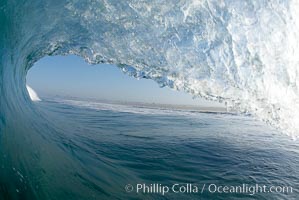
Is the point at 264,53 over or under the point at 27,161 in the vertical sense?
over

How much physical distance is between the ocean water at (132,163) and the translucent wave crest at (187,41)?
1065 mm

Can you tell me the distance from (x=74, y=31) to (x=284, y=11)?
140 inches

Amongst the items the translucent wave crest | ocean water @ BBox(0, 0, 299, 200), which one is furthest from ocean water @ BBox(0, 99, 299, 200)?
the translucent wave crest

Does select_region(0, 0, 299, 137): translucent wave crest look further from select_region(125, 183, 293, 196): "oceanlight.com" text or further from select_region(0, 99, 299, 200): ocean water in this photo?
select_region(125, 183, 293, 196): "oceanlight.com" text

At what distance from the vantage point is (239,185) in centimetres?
522

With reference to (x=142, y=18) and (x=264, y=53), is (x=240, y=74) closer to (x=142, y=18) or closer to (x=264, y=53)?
(x=264, y=53)

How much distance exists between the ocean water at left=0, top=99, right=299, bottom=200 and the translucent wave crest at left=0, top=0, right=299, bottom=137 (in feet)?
3.49

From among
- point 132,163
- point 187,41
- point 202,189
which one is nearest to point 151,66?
point 187,41

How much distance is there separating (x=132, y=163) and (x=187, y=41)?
2692mm

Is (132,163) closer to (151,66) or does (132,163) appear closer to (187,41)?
(151,66)

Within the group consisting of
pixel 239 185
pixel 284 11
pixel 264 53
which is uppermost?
pixel 284 11

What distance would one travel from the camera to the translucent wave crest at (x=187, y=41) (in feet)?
14.4

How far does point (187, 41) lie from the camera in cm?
473

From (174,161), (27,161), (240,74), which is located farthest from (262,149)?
(27,161)
